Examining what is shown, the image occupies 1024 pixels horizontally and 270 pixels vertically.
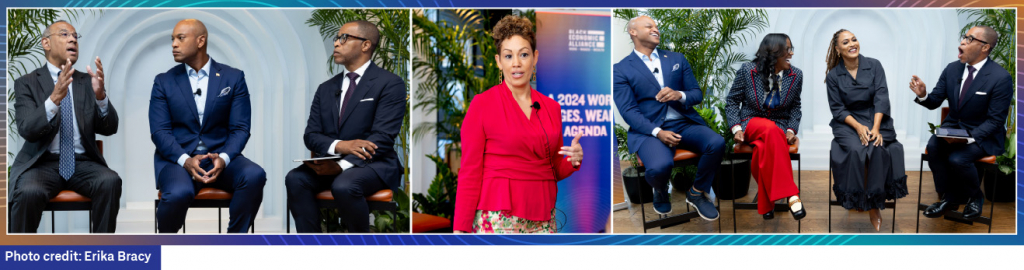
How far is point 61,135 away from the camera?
16.6 feet

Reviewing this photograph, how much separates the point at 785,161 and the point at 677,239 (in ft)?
2.81

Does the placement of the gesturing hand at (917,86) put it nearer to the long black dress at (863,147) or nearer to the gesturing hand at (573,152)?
the long black dress at (863,147)

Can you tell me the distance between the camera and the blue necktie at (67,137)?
16.4ft

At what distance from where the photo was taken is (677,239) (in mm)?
5355

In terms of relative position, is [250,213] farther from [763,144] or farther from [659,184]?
[763,144]

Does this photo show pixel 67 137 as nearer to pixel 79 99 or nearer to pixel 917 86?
pixel 79 99

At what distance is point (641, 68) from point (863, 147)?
1.52 meters

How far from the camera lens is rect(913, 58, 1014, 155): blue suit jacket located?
5.28 m

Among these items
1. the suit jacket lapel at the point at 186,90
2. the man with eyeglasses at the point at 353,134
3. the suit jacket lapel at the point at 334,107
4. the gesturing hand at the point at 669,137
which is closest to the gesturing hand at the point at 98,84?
the suit jacket lapel at the point at 186,90

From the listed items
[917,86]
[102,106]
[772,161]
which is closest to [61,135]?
[102,106]

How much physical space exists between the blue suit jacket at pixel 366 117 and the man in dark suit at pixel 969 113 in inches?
133

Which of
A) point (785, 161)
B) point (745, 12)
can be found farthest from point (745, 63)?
point (785, 161)

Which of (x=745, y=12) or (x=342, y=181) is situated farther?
(x=745, y=12)

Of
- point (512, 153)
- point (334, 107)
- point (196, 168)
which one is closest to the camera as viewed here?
point (512, 153)
